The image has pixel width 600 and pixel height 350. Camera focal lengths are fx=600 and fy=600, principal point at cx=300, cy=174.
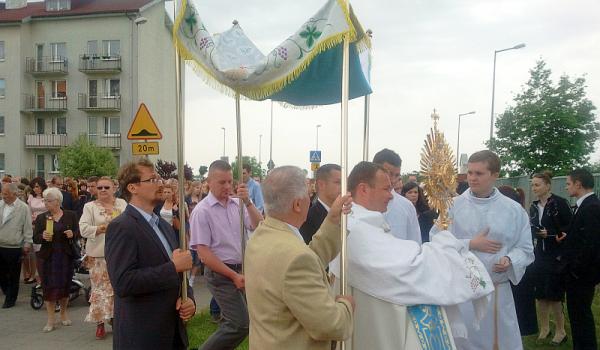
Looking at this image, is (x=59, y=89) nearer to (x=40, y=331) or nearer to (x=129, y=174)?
(x=40, y=331)

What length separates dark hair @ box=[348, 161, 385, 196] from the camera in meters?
3.85

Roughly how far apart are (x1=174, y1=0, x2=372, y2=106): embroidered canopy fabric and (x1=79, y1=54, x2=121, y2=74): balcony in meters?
40.7

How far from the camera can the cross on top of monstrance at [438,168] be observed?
13.4ft

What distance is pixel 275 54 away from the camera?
434 cm

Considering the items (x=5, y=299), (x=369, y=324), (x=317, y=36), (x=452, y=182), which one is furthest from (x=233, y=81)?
(x=5, y=299)

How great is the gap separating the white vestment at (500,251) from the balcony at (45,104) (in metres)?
44.7

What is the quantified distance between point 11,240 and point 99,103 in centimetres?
3669

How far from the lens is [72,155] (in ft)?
135

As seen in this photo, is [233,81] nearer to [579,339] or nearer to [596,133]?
[579,339]

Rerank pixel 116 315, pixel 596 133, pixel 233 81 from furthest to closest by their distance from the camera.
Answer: pixel 596 133 < pixel 233 81 < pixel 116 315

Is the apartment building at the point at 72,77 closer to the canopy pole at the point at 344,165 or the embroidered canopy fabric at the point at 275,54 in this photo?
the embroidered canopy fabric at the point at 275,54

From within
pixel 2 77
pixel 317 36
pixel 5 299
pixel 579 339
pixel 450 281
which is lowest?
pixel 5 299

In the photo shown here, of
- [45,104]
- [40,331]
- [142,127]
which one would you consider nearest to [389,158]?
[40,331]

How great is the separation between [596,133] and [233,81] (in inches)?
1616
